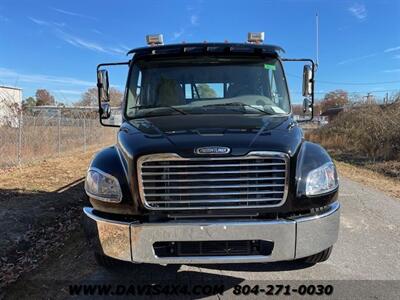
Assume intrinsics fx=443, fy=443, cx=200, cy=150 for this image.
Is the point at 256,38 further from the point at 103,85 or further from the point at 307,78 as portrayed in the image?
the point at 103,85

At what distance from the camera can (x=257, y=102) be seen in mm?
5246

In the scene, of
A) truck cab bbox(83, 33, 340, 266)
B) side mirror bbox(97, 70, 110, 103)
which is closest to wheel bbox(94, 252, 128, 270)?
truck cab bbox(83, 33, 340, 266)

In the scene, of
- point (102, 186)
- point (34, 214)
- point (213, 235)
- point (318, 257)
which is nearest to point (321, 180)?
point (318, 257)

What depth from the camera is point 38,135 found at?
17.5m

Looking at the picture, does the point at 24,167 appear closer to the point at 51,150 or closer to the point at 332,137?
the point at 51,150

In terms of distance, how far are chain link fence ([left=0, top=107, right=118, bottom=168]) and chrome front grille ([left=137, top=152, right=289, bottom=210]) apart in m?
11.2

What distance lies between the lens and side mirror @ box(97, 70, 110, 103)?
5703 millimetres

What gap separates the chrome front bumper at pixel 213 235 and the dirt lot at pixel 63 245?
950 millimetres

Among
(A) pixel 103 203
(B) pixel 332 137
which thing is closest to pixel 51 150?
(A) pixel 103 203

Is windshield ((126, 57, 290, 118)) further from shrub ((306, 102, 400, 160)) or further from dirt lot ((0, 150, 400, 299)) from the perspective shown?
shrub ((306, 102, 400, 160))

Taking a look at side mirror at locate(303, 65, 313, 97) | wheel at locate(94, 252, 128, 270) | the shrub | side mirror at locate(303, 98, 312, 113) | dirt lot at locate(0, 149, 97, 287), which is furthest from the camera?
the shrub

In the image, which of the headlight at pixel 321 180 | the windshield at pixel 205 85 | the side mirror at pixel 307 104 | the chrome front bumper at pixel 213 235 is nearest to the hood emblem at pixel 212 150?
the chrome front bumper at pixel 213 235

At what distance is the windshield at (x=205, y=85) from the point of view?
5.25 metres

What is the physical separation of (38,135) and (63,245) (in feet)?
41.4
